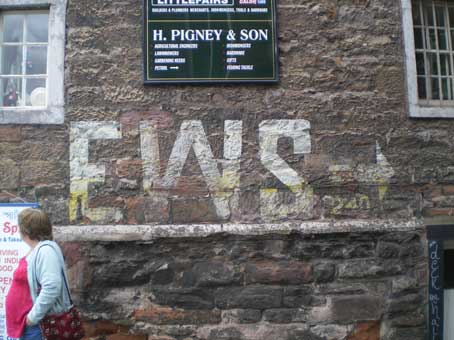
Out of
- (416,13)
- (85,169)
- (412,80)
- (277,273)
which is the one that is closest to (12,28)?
(85,169)

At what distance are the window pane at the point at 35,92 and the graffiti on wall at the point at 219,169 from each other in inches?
15.8

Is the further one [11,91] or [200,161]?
[11,91]

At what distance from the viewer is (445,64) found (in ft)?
15.8

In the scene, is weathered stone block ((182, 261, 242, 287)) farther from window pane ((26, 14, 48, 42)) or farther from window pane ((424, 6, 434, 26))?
window pane ((424, 6, 434, 26))

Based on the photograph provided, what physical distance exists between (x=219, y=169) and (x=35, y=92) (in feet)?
5.54

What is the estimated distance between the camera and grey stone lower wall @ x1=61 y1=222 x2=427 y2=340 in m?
4.16

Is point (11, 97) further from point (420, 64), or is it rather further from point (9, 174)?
point (420, 64)

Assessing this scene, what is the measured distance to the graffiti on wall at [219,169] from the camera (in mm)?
4309

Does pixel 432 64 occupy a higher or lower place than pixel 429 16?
lower

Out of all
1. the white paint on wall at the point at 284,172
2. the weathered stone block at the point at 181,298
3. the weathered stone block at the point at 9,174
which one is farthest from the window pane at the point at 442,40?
the weathered stone block at the point at 9,174

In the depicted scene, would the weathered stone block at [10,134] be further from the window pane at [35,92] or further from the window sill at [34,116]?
the window pane at [35,92]

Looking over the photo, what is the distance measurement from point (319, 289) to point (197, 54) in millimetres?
2154

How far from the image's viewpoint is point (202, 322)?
4156 mm

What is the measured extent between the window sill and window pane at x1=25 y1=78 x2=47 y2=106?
14 cm
